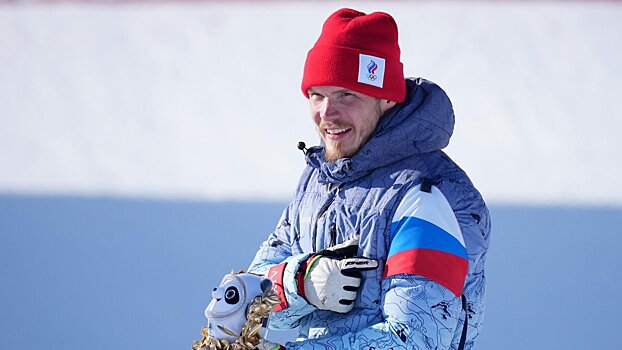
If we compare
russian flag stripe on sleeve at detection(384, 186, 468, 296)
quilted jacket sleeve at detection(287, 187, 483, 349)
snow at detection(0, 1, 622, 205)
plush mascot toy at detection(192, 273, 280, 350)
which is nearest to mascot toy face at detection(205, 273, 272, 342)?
plush mascot toy at detection(192, 273, 280, 350)

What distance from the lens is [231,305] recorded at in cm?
190

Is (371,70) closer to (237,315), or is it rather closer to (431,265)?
(431,265)

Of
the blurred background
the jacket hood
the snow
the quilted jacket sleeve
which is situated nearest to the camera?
the quilted jacket sleeve

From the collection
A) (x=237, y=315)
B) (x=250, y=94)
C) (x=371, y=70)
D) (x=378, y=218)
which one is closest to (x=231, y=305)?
(x=237, y=315)

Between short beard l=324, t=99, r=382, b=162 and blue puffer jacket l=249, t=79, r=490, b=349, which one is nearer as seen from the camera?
blue puffer jacket l=249, t=79, r=490, b=349

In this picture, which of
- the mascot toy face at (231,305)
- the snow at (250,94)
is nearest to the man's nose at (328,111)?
the mascot toy face at (231,305)

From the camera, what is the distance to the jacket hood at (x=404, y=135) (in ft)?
6.39

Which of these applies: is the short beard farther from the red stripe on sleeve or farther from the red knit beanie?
the red stripe on sleeve

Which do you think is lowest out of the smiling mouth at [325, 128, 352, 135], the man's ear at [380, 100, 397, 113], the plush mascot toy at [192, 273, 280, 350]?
the plush mascot toy at [192, 273, 280, 350]

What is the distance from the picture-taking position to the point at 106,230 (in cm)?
456

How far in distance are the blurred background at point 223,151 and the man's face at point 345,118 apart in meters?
1.63

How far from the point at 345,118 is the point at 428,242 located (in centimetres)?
31

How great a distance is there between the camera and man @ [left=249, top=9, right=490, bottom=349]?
5.98 ft

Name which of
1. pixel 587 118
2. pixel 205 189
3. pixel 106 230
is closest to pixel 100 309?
pixel 106 230
